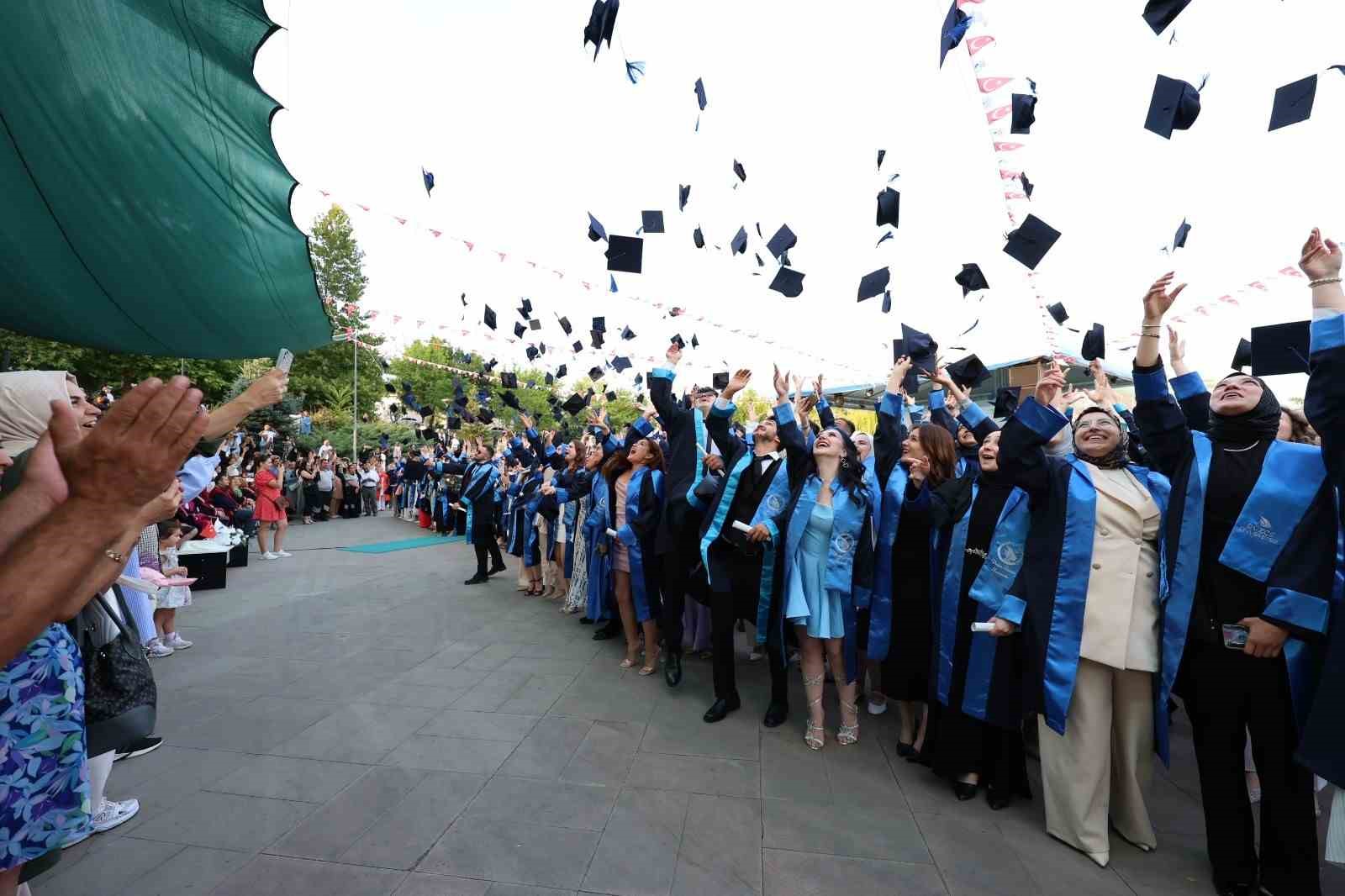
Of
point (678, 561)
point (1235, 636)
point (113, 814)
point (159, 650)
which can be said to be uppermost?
point (1235, 636)

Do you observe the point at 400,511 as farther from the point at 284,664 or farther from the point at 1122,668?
the point at 1122,668

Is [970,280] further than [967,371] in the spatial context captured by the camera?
Yes

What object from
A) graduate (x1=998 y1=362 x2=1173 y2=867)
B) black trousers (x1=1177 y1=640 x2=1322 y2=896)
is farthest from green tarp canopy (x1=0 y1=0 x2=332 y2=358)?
black trousers (x1=1177 y1=640 x2=1322 y2=896)

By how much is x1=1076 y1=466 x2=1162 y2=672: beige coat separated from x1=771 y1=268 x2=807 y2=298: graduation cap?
287cm

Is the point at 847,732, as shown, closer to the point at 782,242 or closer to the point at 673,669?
the point at 673,669

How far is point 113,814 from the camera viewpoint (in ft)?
9.16

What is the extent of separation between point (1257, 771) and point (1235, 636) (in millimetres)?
508

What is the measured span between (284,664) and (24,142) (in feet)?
12.6

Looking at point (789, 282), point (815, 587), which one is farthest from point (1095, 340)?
point (815, 587)

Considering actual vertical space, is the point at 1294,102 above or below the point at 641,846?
above

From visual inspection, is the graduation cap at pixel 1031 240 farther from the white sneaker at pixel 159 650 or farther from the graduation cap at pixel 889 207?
the white sneaker at pixel 159 650

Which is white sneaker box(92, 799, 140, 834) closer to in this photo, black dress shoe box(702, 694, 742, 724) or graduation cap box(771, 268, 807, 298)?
black dress shoe box(702, 694, 742, 724)

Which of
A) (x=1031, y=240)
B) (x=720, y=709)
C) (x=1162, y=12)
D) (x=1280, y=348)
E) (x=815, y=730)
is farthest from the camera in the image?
(x=1031, y=240)

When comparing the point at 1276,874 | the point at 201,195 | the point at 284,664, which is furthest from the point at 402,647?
the point at 1276,874
